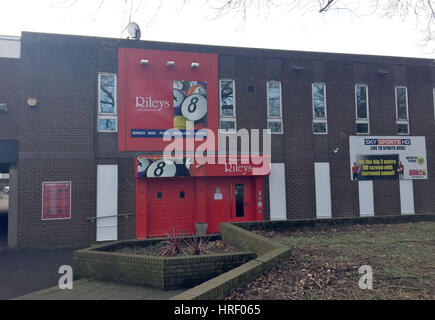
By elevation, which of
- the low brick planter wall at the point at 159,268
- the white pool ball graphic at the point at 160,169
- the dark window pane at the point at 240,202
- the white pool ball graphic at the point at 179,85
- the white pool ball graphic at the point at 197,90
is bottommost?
the low brick planter wall at the point at 159,268

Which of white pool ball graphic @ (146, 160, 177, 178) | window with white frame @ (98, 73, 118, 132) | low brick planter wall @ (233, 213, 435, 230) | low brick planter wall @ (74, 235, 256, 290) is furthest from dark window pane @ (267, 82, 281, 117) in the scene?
low brick planter wall @ (74, 235, 256, 290)

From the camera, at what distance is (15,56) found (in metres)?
10.8

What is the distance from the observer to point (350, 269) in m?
4.86

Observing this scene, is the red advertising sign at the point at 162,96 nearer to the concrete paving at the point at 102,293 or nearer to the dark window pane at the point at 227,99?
the dark window pane at the point at 227,99

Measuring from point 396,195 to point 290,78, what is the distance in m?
7.36

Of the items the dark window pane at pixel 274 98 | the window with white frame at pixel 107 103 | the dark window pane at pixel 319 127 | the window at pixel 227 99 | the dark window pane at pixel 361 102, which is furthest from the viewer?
the dark window pane at pixel 361 102

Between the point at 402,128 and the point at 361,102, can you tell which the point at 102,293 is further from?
the point at 402,128

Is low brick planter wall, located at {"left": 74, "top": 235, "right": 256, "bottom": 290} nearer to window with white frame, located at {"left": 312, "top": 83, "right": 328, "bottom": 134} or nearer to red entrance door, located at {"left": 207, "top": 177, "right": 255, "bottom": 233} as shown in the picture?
red entrance door, located at {"left": 207, "top": 177, "right": 255, "bottom": 233}

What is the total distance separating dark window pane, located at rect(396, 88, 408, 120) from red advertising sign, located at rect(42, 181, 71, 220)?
15179 millimetres

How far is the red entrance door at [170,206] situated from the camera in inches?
456

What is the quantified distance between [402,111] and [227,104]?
876 cm

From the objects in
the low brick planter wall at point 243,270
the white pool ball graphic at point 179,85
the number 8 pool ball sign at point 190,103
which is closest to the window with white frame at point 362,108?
the number 8 pool ball sign at point 190,103

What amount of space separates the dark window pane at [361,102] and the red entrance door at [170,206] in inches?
339

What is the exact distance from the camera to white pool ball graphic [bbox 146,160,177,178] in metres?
11.3
